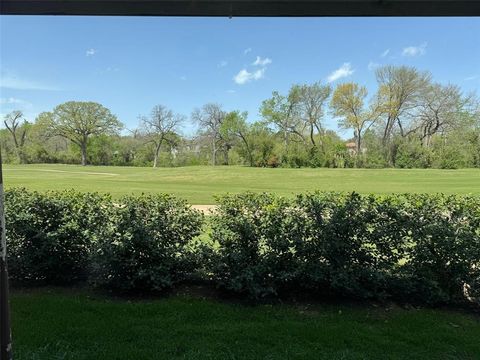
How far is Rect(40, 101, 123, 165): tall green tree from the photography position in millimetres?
54406

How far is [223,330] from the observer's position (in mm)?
3623

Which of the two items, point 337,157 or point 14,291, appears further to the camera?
point 337,157

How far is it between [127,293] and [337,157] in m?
39.1

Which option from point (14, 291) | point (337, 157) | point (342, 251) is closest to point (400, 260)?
point (342, 251)

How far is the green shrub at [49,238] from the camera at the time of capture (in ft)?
14.7

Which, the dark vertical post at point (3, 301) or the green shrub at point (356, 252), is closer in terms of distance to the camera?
the dark vertical post at point (3, 301)

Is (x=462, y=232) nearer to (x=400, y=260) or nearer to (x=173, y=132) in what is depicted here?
(x=400, y=260)

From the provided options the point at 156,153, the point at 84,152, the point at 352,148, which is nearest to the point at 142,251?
the point at 352,148

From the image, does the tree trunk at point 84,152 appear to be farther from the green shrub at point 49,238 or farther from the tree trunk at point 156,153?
the green shrub at point 49,238

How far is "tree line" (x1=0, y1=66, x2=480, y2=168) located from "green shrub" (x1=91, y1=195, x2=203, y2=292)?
123 ft

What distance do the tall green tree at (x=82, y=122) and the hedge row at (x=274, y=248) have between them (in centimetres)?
5247

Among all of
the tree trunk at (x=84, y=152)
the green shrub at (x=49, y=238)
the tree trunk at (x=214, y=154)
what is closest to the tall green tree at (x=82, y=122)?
the tree trunk at (x=84, y=152)

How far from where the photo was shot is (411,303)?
429 centimetres

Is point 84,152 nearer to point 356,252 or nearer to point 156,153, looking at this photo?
point 156,153
